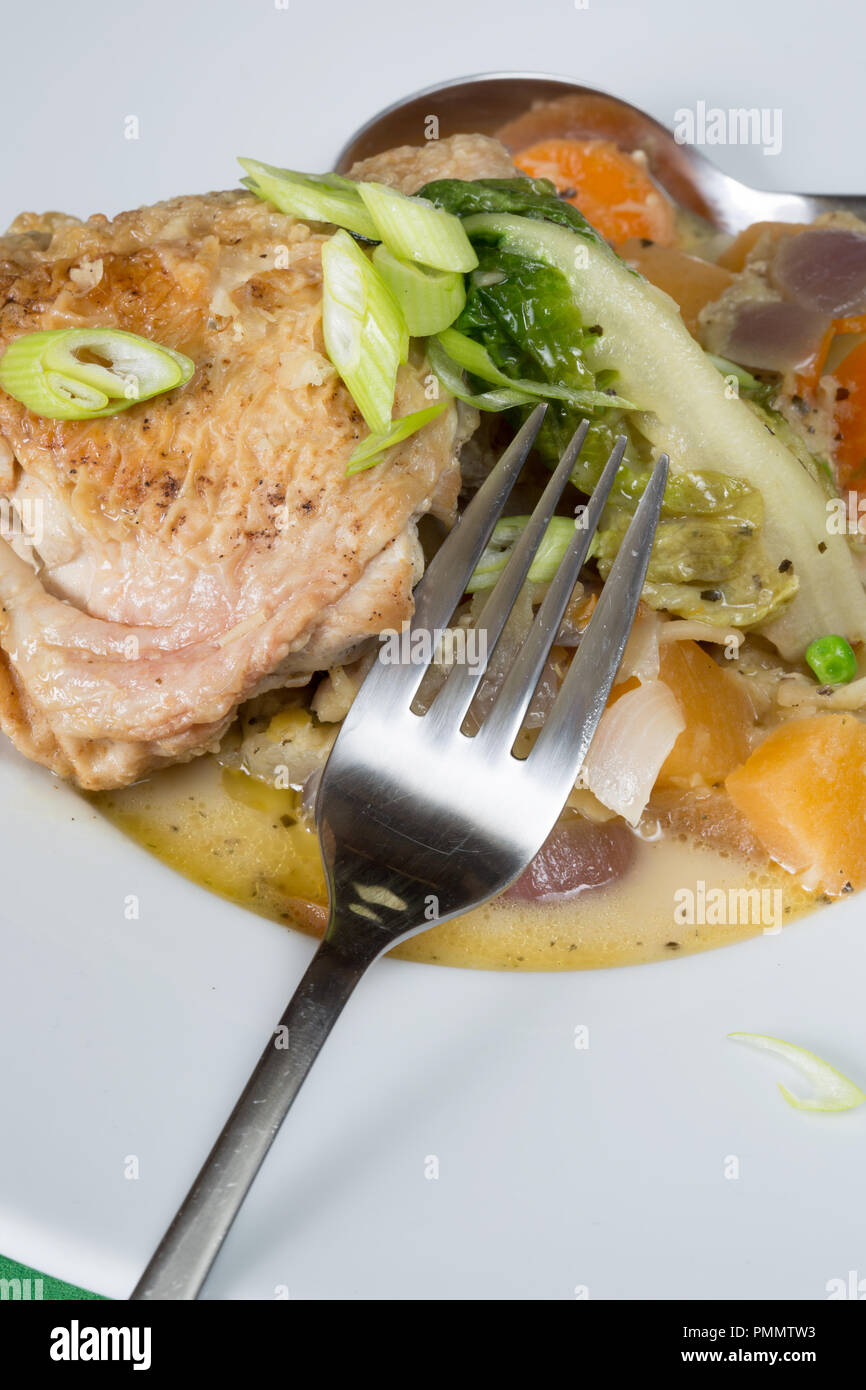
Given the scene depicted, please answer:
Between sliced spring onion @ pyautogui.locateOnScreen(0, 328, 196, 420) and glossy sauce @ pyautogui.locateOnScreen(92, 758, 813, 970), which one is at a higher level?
sliced spring onion @ pyautogui.locateOnScreen(0, 328, 196, 420)

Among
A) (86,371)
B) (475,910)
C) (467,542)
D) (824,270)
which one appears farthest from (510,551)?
(824,270)

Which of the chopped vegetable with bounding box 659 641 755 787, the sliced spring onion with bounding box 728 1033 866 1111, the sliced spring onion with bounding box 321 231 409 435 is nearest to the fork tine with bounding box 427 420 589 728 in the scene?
the sliced spring onion with bounding box 321 231 409 435

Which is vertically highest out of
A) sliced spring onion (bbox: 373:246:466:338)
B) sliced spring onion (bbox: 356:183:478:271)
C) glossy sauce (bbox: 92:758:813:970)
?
sliced spring onion (bbox: 356:183:478:271)

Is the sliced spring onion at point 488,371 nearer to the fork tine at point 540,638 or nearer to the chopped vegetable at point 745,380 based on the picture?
the fork tine at point 540,638

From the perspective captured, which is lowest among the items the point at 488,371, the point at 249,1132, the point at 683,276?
the point at 249,1132

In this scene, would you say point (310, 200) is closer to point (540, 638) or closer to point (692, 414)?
point (692, 414)

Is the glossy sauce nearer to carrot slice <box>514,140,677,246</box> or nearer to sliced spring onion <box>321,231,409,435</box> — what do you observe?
sliced spring onion <box>321,231,409,435</box>

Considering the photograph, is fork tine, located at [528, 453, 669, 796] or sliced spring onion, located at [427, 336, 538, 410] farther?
sliced spring onion, located at [427, 336, 538, 410]
